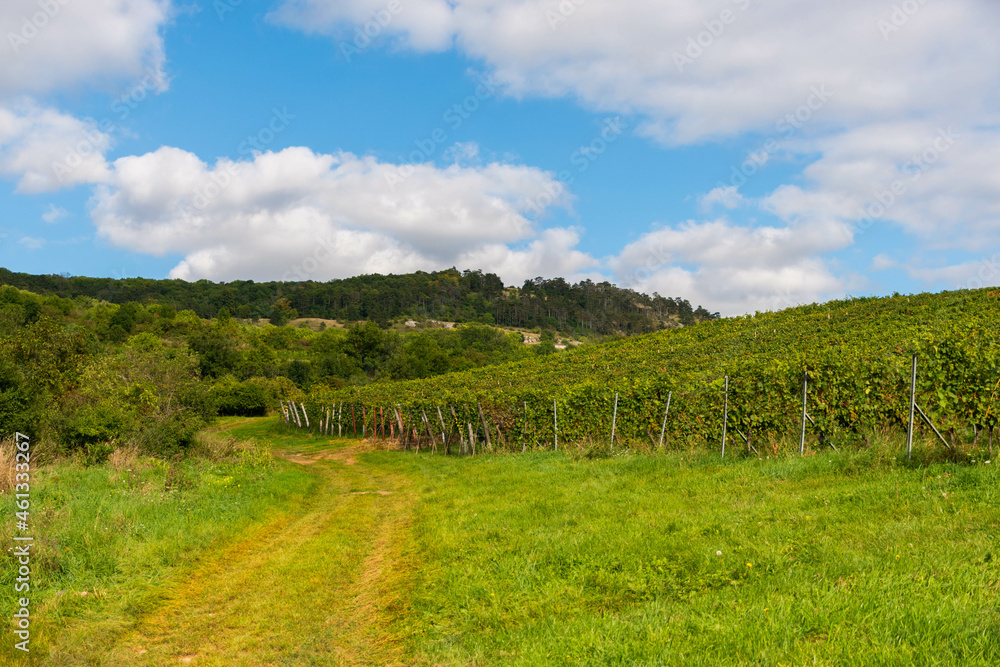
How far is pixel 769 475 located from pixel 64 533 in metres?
11.1

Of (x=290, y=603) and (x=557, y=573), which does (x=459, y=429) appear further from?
(x=557, y=573)

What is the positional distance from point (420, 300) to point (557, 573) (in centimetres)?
16492

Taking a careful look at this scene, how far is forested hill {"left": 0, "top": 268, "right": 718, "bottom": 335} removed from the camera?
15250cm

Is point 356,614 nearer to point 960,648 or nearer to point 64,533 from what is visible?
point 64,533

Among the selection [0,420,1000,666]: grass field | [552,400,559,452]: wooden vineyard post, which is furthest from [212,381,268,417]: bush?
[0,420,1000,666]: grass field

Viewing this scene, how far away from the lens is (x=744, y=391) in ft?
47.5

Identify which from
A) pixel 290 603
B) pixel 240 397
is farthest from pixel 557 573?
pixel 240 397

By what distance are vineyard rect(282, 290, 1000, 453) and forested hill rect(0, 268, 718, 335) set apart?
103 m

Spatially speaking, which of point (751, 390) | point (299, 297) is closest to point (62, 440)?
point (751, 390)

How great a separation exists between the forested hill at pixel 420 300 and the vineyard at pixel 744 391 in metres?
103

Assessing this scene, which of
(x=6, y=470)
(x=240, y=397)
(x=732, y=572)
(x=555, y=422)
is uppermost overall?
(x=6, y=470)

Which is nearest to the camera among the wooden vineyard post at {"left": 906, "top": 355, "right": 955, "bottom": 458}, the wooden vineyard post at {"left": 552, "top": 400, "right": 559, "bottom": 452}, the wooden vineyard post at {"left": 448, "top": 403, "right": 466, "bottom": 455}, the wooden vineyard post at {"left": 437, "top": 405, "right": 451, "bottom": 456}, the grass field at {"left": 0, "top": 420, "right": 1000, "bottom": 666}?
the grass field at {"left": 0, "top": 420, "right": 1000, "bottom": 666}

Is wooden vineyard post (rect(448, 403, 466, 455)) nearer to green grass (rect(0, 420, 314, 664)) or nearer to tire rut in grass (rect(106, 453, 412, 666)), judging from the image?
green grass (rect(0, 420, 314, 664))

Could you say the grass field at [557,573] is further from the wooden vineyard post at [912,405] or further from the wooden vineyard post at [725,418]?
the wooden vineyard post at [725,418]
